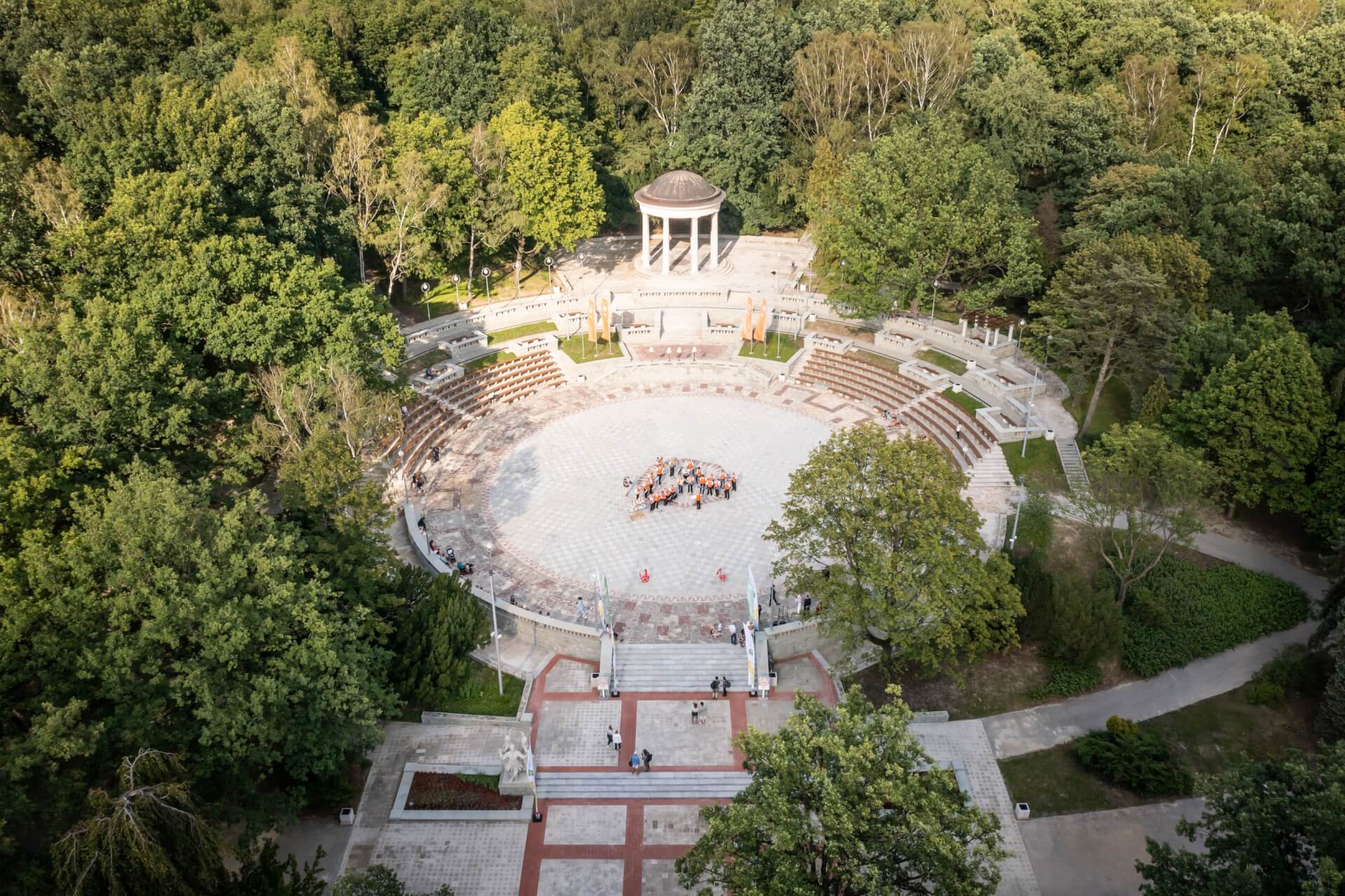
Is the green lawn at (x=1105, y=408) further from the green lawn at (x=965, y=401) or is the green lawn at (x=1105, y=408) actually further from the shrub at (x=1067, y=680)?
the shrub at (x=1067, y=680)

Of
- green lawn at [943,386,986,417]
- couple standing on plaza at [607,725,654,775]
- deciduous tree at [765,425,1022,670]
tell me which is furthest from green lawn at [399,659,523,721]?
green lawn at [943,386,986,417]

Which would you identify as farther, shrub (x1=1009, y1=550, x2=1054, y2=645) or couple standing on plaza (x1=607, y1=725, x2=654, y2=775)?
shrub (x1=1009, y1=550, x2=1054, y2=645)

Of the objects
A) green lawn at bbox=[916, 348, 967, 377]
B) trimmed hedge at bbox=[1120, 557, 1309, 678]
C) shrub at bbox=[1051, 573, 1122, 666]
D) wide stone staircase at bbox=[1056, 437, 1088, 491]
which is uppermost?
shrub at bbox=[1051, 573, 1122, 666]

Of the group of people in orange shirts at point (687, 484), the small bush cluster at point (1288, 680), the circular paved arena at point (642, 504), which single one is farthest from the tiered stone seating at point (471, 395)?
the small bush cluster at point (1288, 680)

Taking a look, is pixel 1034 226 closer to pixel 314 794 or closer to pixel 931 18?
pixel 931 18

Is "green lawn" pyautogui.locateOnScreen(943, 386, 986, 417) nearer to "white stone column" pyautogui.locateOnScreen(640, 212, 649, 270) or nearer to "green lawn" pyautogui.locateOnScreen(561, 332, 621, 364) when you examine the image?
"green lawn" pyautogui.locateOnScreen(561, 332, 621, 364)

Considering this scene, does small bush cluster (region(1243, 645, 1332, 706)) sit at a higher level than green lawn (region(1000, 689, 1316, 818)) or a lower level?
higher

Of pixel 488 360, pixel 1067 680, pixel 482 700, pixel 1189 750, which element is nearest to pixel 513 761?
pixel 482 700

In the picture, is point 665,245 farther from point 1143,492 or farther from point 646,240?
point 1143,492
